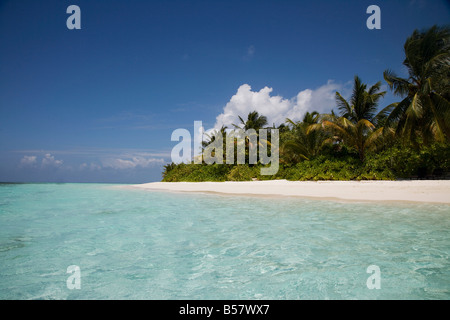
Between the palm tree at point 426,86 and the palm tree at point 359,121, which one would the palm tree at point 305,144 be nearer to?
the palm tree at point 359,121

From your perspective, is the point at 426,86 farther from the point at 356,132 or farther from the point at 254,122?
the point at 254,122

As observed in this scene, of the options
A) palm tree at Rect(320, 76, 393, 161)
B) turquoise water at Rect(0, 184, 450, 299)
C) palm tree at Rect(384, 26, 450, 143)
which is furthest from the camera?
palm tree at Rect(320, 76, 393, 161)

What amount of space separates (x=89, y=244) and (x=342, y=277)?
12.9 feet

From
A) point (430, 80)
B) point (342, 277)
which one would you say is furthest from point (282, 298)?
point (430, 80)

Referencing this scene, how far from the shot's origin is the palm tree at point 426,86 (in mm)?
11078

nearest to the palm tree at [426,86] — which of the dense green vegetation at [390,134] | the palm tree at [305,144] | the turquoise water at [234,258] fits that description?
the dense green vegetation at [390,134]

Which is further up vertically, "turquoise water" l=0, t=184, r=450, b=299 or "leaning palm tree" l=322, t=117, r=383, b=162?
"leaning palm tree" l=322, t=117, r=383, b=162

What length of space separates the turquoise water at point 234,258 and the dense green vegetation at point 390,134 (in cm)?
856

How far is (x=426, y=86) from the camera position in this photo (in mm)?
11352

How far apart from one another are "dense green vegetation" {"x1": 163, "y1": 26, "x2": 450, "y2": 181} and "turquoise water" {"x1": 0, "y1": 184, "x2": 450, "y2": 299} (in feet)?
28.1

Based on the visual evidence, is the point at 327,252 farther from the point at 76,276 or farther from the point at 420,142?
the point at 420,142

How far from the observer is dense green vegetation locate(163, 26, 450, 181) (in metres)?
11.5

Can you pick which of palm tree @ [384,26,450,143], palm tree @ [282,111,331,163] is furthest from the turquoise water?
palm tree @ [282,111,331,163]

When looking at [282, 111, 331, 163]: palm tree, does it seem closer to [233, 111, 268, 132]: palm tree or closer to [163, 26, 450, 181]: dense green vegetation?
[163, 26, 450, 181]: dense green vegetation
